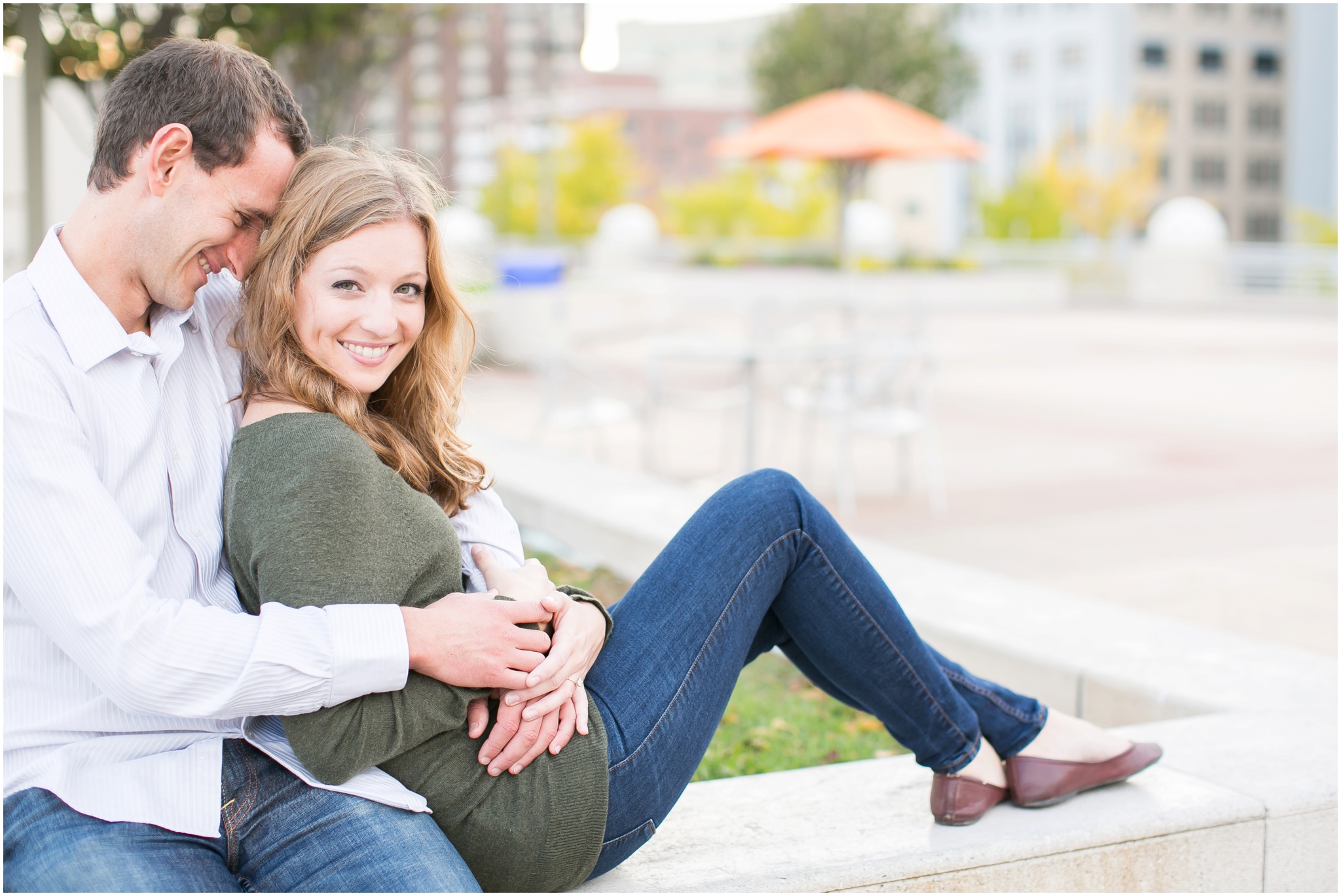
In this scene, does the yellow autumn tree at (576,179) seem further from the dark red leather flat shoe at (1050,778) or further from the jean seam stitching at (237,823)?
the jean seam stitching at (237,823)

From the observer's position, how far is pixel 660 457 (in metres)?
8.27

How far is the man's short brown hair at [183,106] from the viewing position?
71.1 inches

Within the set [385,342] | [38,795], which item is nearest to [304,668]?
[38,795]

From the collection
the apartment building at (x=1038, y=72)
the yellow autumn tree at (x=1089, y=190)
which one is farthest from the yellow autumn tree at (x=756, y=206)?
the apartment building at (x=1038, y=72)

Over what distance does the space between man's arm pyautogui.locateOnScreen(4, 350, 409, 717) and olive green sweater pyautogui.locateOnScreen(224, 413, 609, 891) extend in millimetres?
55

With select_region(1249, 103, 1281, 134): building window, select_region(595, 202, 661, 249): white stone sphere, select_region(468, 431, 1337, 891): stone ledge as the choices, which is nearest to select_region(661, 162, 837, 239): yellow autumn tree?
select_region(595, 202, 661, 249): white stone sphere

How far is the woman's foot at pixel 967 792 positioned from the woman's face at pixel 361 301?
1250 mm

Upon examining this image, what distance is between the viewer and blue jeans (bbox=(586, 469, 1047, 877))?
2.03 metres

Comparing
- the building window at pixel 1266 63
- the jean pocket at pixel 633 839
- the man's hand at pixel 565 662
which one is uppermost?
the building window at pixel 1266 63

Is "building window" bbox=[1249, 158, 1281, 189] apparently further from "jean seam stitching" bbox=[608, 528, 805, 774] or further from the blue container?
"jean seam stitching" bbox=[608, 528, 805, 774]

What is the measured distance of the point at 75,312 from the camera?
5.81 ft

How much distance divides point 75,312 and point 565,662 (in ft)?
2.82

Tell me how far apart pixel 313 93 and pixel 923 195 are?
225ft

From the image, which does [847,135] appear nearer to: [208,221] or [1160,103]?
[208,221]
